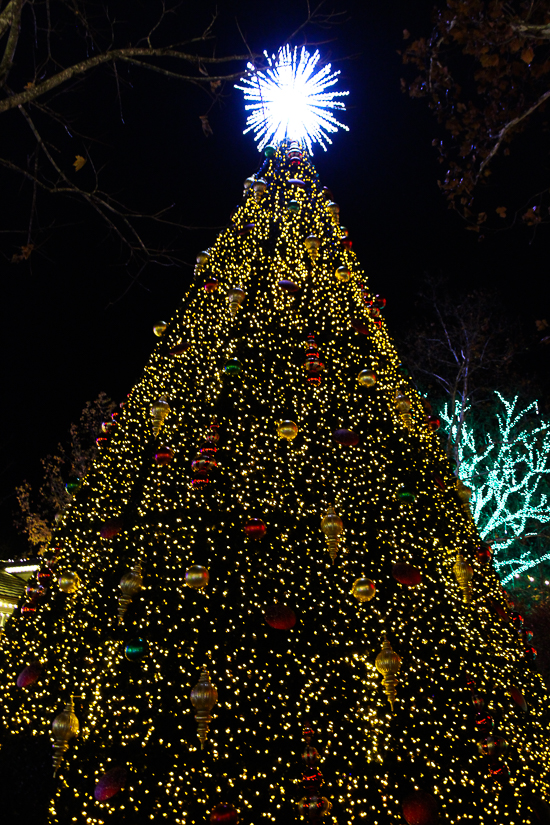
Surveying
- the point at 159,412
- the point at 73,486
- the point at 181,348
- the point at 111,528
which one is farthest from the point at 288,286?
the point at 73,486

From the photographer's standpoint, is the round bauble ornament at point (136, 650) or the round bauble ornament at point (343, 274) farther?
the round bauble ornament at point (343, 274)

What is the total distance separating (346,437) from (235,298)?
1766 mm

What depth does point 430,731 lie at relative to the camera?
9.08 feet

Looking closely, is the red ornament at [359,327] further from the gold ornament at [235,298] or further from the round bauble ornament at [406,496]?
the round bauble ornament at [406,496]

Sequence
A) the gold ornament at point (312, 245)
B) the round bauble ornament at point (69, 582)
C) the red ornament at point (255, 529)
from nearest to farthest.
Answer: the red ornament at point (255, 529), the round bauble ornament at point (69, 582), the gold ornament at point (312, 245)

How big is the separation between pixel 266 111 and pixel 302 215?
284 cm

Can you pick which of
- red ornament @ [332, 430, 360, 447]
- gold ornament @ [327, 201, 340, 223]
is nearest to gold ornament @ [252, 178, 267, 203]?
gold ornament @ [327, 201, 340, 223]

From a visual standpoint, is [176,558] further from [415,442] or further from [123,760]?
[415,442]

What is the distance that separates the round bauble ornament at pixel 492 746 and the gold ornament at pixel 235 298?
3.79m

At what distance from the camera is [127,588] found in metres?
3.07

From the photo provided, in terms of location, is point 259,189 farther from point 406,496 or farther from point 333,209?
point 406,496

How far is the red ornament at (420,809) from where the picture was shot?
2473mm

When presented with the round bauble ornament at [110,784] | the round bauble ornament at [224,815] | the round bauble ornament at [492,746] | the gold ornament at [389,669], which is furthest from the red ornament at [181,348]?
the round bauble ornament at [492,746]

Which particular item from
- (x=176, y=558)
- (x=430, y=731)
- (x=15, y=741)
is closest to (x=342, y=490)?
(x=176, y=558)
